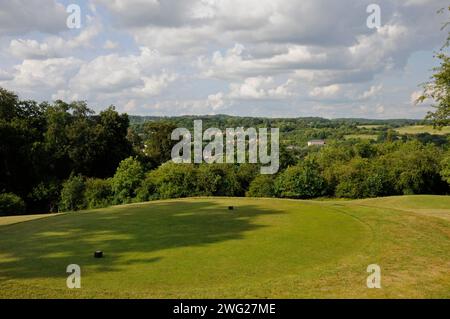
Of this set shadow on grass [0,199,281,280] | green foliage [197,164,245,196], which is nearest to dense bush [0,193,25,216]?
green foliage [197,164,245,196]

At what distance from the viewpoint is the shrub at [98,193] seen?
47.6 metres

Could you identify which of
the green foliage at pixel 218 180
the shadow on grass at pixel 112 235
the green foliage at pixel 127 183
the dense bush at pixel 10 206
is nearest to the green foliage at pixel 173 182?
the green foliage at pixel 218 180

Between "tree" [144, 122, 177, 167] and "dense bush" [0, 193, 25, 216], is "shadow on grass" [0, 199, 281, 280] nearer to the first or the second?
"dense bush" [0, 193, 25, 216]

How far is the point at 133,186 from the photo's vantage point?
48875mm

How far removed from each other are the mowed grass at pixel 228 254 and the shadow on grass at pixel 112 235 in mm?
45

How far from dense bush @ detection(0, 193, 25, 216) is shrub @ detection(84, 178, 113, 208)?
782 cm

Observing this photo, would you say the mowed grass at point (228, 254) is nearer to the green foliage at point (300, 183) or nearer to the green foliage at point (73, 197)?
the green foliage at point (73, 197)

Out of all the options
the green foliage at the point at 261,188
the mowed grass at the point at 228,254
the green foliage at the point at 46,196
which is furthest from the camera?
→ the green foliage at the point at 261,188

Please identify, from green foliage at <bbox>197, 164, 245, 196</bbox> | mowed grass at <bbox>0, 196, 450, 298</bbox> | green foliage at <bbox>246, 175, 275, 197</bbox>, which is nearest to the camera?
mowed grass at <bbox>0, 196, 450, 298</bbox>

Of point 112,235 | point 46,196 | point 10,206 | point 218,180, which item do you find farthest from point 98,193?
point 112,235

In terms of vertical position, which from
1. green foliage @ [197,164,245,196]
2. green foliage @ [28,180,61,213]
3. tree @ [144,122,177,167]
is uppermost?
tree @ [144,122,177,167]

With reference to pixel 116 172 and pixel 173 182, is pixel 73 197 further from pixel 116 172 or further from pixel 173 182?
pixel 173 182

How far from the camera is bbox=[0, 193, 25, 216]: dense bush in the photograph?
40.1 m

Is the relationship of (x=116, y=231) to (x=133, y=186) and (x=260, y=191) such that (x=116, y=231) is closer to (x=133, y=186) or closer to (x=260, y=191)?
(x=133, y=186)
